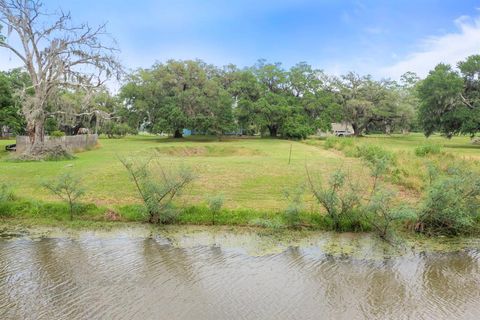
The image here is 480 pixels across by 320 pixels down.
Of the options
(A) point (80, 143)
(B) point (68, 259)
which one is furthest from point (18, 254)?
(A) point (80, 143)

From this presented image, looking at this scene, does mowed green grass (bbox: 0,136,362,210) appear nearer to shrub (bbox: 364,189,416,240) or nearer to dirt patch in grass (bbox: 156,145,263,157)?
shrub (bbox: 364,189,416,240)

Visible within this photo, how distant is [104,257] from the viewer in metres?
8.06

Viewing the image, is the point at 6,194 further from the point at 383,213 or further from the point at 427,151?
the point at 427,151

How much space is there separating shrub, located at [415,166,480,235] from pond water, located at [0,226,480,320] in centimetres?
103

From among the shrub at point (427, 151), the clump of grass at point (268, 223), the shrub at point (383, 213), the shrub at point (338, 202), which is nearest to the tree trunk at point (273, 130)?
the shrub at point (427, 151)

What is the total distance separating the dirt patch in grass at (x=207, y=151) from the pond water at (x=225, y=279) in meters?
17.9

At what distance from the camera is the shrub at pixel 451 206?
934 cm

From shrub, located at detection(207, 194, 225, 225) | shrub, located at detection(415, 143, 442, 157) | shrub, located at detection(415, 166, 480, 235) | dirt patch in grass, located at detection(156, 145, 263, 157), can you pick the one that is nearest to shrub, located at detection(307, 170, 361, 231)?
shrub, located at detection(415, 166, 480, 235)

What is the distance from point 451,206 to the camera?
9.48 meters

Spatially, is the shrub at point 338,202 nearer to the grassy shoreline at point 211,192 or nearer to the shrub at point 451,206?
the grassy shoreline at point 211,192

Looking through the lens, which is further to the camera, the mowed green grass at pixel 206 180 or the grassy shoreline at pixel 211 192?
the mowed green grass at pixel 206 180

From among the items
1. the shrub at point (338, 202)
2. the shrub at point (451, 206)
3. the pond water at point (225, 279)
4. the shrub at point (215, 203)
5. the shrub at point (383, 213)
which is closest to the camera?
the pond water at point (225, 279)

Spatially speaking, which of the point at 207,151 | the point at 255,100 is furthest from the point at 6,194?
the point at 255,100

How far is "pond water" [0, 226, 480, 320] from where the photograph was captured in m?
5.90
